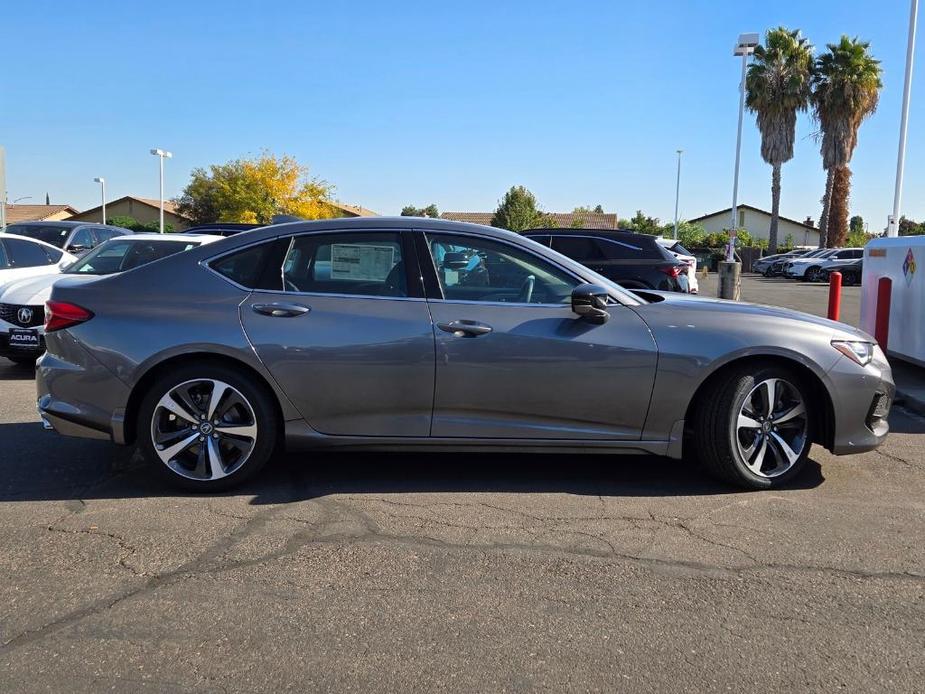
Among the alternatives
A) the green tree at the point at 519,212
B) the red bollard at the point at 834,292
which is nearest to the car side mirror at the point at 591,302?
the red bollard at the point at 834,292

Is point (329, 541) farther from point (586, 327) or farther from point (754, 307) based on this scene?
point (754, 307)

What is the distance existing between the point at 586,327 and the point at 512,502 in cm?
105

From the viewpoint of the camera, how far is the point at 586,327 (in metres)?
4.54

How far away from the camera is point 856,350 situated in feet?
15.6

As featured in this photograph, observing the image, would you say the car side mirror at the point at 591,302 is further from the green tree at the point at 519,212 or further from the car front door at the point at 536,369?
the green tree at the point at 519,212

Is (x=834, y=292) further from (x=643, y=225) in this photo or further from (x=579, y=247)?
(x=643, y=225)

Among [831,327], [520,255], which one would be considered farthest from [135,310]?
[831,327]

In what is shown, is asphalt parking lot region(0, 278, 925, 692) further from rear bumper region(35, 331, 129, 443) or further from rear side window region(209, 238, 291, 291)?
rear side window region(209, 238, 291, 291)

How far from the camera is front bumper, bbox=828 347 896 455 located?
183 inches

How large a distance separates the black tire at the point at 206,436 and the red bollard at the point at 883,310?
7.21m

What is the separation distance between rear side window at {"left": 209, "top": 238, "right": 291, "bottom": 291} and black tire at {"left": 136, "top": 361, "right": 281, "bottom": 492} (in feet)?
1.70

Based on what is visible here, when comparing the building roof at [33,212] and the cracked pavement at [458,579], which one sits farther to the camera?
the building roof at [33,212]

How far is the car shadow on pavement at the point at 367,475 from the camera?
4.67 meters

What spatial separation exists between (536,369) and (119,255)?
22.5 ft
